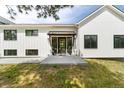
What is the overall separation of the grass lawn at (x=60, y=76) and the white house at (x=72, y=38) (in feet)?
16.1

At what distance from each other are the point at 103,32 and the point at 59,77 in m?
8.88

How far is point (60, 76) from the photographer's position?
11.5m

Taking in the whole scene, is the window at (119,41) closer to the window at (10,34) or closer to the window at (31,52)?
the window at (31,52)

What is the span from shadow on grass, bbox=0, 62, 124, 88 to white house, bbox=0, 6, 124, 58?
17.6 feet

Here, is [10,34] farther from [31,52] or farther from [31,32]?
[31,52]

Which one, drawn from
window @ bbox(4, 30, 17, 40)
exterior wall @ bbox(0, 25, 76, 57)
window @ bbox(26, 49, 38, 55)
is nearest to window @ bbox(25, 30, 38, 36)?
exterior wall @ bbox(0, 25, 76, 57)

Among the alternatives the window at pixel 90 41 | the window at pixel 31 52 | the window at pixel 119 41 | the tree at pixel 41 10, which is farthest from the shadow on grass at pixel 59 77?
the window at pixel 31 52

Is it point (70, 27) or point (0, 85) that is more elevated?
point (70, 27)

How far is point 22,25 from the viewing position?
2017 cm

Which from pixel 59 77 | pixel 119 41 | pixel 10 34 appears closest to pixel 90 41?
pixel 119 41

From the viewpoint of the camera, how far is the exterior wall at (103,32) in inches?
736
